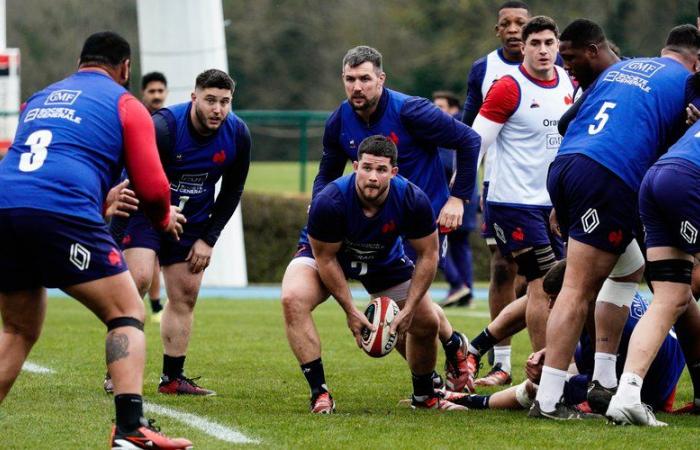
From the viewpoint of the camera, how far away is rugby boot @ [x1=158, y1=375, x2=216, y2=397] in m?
8.48

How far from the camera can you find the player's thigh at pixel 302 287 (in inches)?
305

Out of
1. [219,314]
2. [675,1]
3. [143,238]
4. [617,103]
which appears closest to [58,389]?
[143,238]

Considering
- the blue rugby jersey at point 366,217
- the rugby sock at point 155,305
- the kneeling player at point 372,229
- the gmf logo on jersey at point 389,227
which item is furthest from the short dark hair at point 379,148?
the rugby sock at point 155,305

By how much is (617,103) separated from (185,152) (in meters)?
2.84

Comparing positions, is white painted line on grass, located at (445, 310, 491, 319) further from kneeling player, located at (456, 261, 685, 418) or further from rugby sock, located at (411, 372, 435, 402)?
kneeling player, located at (456, 261, 685, 418)

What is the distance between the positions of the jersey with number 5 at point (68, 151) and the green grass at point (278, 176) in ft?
56.8

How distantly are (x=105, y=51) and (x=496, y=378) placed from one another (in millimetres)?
4071

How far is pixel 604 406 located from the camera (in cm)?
738

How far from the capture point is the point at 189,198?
8.64m

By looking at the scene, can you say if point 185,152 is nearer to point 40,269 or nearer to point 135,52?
point 40,269

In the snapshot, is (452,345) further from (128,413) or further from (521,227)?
(128,413)

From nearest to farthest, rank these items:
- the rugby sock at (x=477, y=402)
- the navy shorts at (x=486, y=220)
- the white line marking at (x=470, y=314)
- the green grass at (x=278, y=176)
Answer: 1. the rugby sock at (x=477, y=402)
2. the navy shorts at (x=486, y=220)
3. the white line marking at (x=470, y=314)
4. the green grass at (x=278, y=176)

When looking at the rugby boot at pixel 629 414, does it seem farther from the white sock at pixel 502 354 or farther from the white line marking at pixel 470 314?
the white line marking at pixel 470 314

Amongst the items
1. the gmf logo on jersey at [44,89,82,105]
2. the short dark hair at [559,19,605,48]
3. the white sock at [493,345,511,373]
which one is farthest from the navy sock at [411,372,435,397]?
the gmf logo on jersey at [44,89,82,105]
